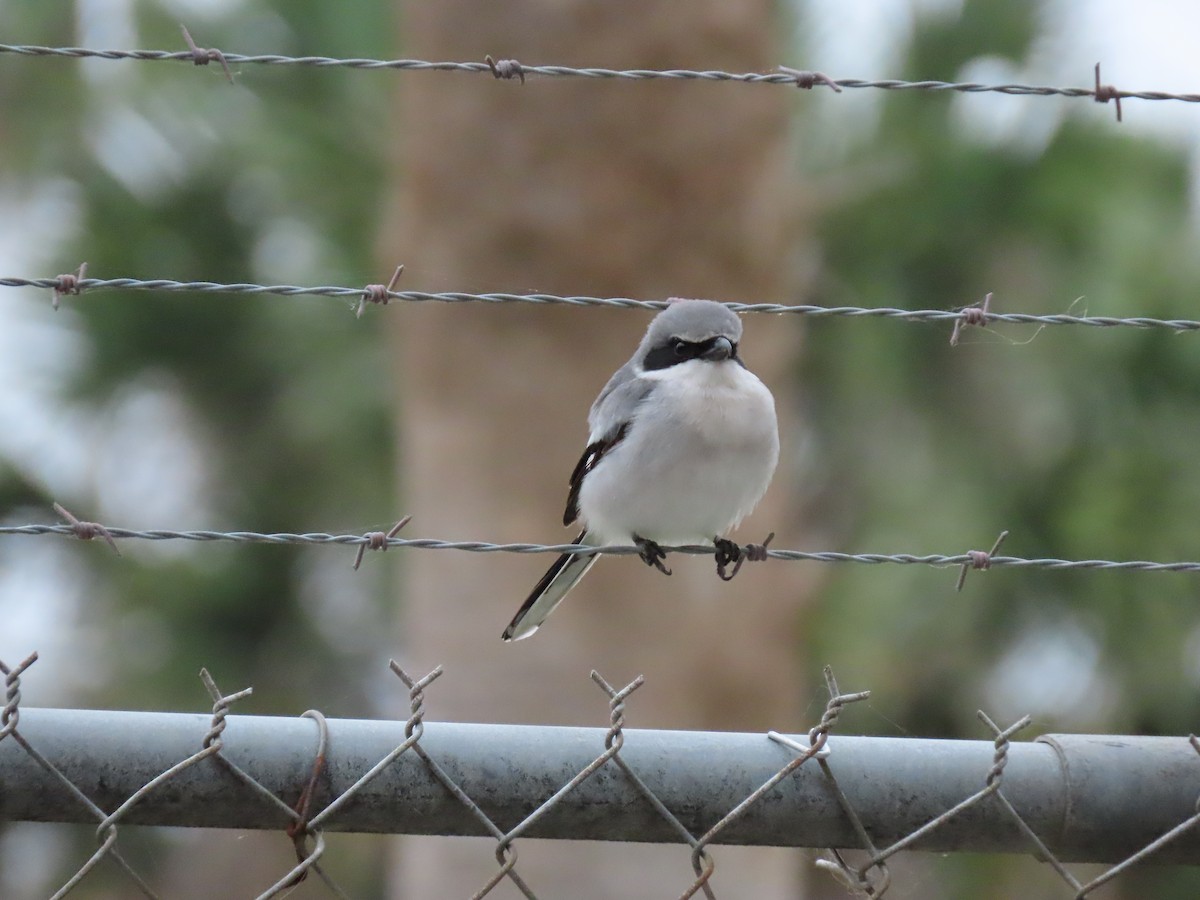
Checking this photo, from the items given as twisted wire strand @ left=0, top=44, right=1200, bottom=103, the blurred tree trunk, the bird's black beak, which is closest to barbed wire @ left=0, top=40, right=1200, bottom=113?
twisted wire strand @ left=0, top=44, right=1200, bottom=103

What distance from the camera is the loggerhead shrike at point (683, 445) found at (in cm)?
396

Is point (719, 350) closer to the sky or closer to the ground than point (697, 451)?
closer to the sky

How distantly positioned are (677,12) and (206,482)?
529 cm

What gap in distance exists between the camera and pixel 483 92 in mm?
6883

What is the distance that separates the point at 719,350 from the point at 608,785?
2.00 metres

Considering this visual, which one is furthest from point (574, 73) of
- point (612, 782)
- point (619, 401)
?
point (619, 401)

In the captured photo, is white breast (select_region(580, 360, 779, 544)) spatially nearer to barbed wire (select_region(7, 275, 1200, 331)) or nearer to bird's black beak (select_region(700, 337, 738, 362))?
bird's black beak (select_region(700, 337, 738, 362))

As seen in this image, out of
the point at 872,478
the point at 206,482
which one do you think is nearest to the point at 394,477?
the point at 206,482

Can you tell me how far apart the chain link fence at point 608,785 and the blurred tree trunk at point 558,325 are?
14.7ft

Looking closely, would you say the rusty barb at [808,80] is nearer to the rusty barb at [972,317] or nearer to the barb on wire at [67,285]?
the rusty barb at [972,317]

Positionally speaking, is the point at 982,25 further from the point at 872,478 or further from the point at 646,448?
the point at 646,448

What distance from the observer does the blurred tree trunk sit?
672 centimetres

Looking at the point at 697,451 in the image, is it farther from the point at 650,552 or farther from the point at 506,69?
the point at 506,69

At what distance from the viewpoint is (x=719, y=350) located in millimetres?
3955
